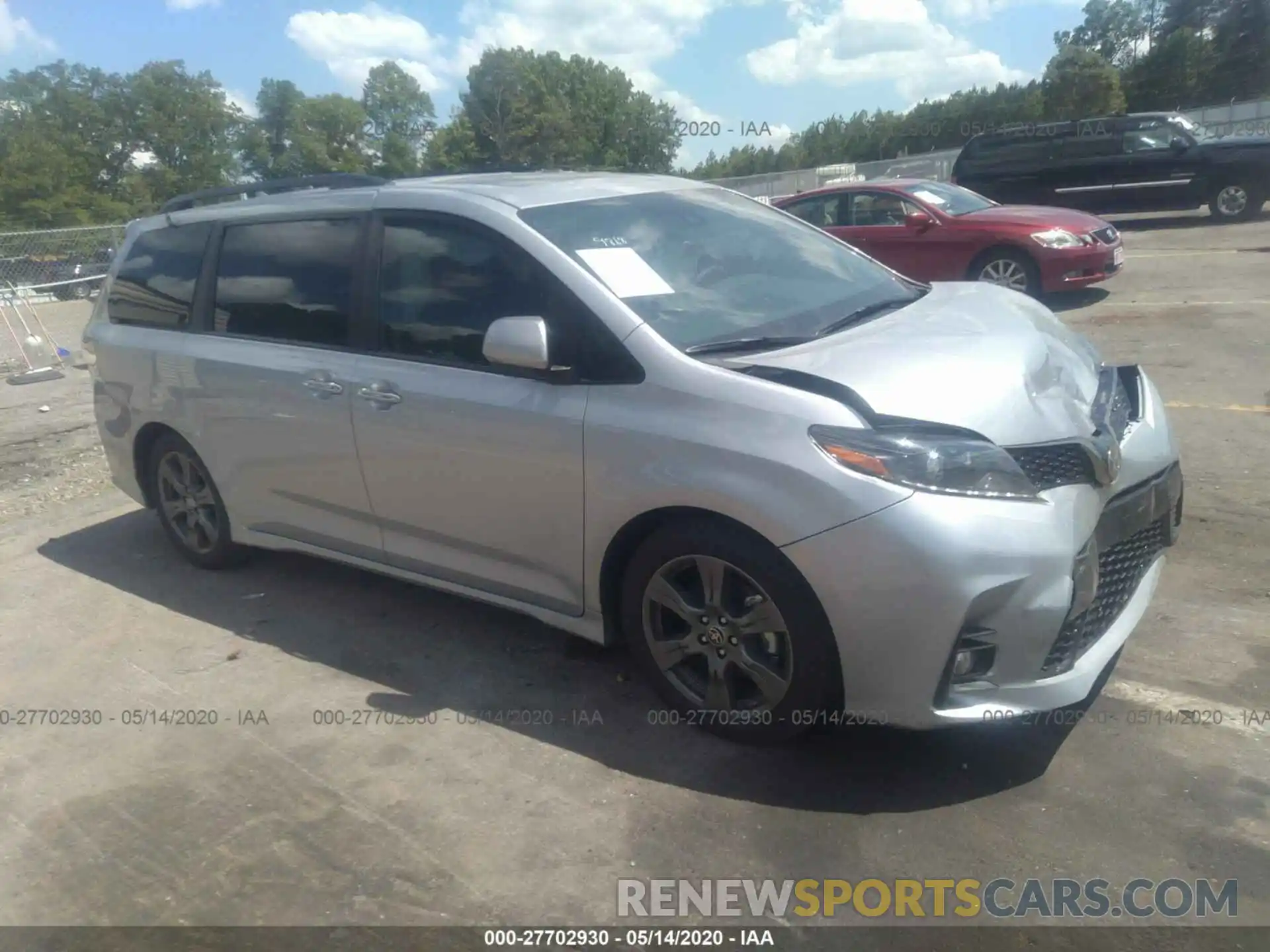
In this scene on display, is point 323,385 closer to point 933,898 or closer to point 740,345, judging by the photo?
point 740,345

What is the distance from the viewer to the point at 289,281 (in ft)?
15.4

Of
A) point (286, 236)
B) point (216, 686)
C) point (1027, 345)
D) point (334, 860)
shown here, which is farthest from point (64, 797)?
point (1027, 345)

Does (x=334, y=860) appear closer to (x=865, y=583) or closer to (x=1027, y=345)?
(x=865, y=583)

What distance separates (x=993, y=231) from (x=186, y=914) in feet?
33.5

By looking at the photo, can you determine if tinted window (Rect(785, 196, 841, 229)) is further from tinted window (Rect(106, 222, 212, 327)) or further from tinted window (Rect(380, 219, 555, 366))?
tinted window (Rect(380, 219, 555, 366))

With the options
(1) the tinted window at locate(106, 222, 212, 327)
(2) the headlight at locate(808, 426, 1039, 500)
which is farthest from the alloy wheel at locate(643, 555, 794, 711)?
(1) the tinted window at locate(106, 222, 212, 327)

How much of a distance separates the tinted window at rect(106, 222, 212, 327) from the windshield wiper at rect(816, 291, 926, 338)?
3.11 m

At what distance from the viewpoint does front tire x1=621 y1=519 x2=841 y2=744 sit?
10.4ft

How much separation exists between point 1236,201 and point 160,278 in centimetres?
1633

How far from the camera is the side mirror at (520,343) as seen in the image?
3.56m

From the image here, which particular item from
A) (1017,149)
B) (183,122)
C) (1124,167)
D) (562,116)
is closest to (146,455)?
(1017,149)

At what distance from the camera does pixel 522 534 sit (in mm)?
3854

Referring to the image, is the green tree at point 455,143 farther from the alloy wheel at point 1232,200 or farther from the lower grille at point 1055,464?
the lower grille at point 1055,464

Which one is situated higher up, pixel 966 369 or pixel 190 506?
pixel 966 369
